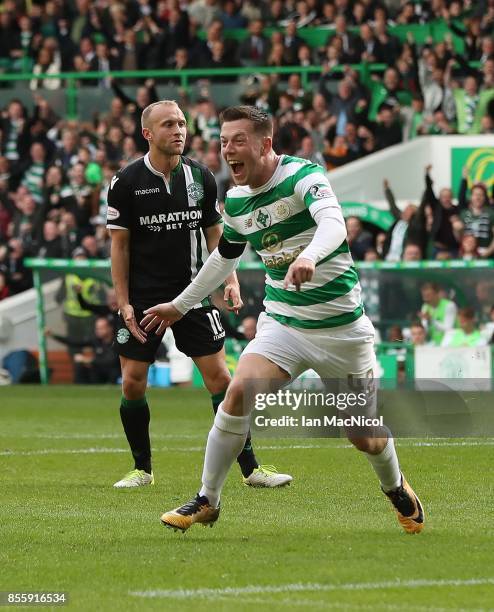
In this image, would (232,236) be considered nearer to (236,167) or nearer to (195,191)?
(236,167)

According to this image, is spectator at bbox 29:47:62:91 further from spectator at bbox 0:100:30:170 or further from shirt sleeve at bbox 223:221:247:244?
shirt sleeve at bbox 223:221:247:244

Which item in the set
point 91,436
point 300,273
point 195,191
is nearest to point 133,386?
point 195,191

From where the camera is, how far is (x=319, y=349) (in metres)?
7.59

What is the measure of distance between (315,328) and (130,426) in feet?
9.54

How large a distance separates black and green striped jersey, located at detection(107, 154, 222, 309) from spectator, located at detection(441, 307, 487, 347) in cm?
809

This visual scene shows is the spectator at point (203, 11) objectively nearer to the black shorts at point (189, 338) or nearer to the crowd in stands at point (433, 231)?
the crowd in stands at point (433, 231)

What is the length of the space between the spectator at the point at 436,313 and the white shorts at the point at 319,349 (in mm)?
10276

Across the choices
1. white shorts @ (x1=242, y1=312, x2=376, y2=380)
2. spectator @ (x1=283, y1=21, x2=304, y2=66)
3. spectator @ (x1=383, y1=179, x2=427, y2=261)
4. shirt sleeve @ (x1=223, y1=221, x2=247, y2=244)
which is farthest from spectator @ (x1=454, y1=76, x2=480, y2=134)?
white shorts @ (x1=242, y1=312, x2=376, y2=380)

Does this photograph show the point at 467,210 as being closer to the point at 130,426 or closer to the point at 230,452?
the point at 130,426

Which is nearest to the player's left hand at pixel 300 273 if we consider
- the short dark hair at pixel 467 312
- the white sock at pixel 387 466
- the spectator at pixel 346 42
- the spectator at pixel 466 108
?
the white sock at pixel 387 466

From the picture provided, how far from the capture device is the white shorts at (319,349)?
7547mm

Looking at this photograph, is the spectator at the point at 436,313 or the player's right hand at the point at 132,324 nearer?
the player's right hand at the point at 132,324

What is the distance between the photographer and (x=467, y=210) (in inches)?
797

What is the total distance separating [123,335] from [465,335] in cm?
845
